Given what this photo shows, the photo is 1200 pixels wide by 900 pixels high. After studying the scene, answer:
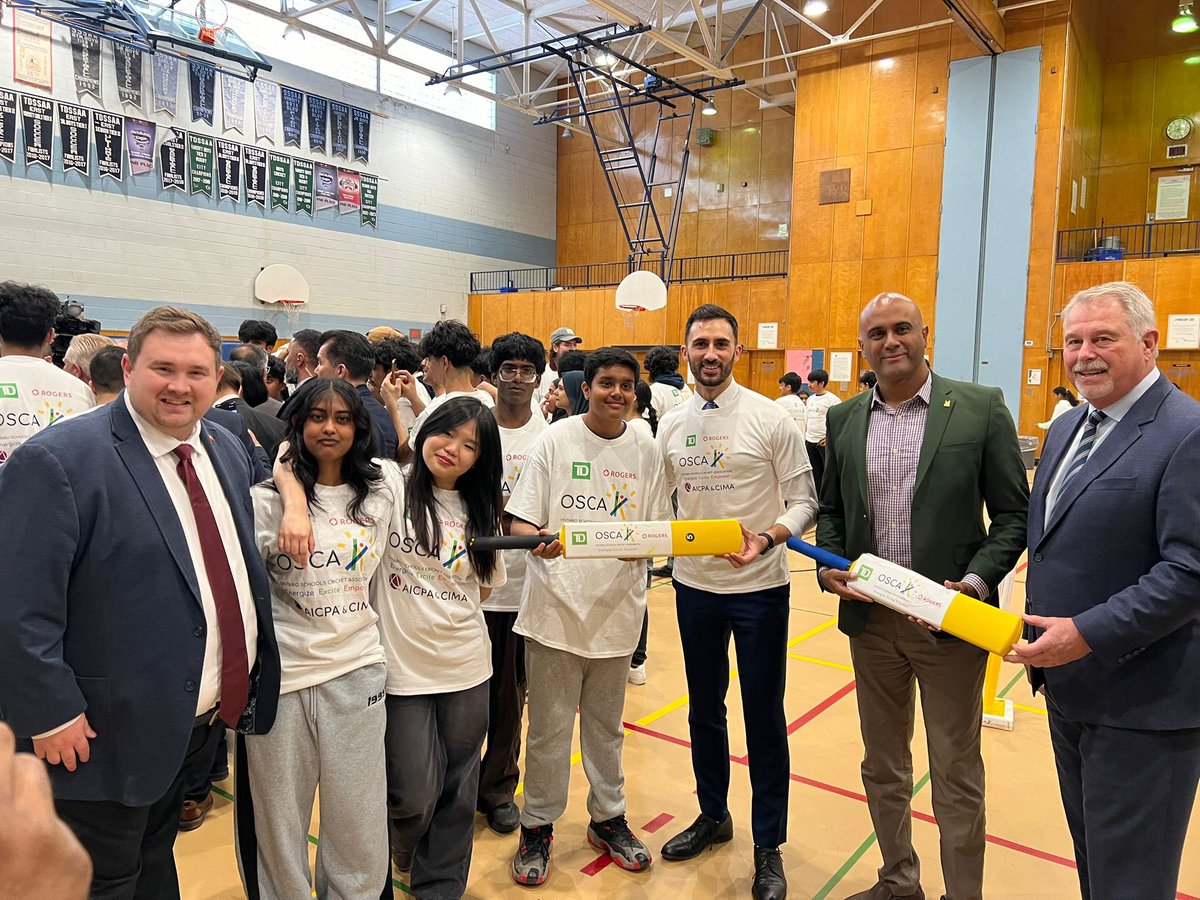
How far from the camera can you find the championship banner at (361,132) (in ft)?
54.6

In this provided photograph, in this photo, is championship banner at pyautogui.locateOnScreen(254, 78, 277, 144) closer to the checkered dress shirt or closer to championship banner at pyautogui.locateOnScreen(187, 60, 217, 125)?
championship banner at pyautogui.locateOnScreen(187, 60, 217, 125)

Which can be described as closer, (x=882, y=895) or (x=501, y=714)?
(x=882, y=895)

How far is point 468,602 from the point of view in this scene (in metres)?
2.52

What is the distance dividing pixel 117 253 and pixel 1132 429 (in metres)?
15.1

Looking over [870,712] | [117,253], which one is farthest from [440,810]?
[117,253]

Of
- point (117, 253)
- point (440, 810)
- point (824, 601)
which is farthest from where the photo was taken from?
point (117, 253)

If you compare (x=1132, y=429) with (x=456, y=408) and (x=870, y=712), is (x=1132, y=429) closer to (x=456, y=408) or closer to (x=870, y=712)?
(x=870, y=712)

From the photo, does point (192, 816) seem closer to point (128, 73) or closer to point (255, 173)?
point (128, 73)

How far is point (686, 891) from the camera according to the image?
278cm

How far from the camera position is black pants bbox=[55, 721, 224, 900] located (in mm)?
1773

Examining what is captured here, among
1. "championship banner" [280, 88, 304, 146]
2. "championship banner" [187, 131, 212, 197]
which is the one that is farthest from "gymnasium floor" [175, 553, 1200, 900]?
"championship banner" [280, 88, 304, 146]

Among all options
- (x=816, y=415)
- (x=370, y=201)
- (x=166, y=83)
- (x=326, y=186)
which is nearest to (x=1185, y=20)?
(x=816, y=415)

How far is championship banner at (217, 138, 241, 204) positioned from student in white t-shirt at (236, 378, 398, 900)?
1451cm

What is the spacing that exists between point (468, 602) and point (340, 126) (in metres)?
16.5
